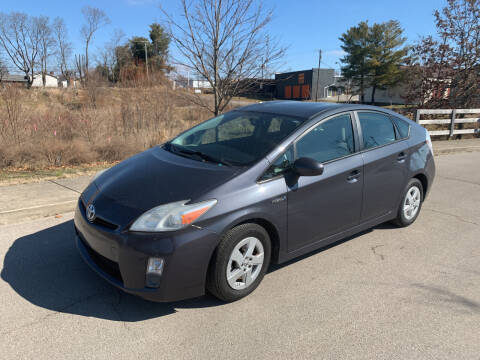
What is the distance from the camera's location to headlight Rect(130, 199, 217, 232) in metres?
2.89

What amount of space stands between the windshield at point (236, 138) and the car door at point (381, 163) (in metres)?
0.99

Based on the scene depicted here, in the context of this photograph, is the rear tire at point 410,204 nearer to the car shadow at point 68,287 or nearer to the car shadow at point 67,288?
the car shadow at point 68,287

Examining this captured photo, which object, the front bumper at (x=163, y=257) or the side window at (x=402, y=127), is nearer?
the front bumper at (x=163, y=257)

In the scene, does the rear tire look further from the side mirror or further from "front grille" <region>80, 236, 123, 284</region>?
"front grille" <region>80, 236, 123, 284</region>

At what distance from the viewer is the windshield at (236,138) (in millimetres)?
3654

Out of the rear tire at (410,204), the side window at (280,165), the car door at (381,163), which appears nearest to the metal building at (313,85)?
the rear tire at (410,204)

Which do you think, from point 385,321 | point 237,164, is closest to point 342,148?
point 237,164

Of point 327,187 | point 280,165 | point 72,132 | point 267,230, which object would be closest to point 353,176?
point 327,187

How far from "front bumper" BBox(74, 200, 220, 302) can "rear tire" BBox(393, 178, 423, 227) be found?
3.01 metres

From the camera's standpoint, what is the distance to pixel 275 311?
10.4 ft

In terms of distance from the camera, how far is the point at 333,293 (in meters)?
3.48

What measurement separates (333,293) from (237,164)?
57.8 inches

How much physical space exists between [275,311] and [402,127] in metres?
3.15

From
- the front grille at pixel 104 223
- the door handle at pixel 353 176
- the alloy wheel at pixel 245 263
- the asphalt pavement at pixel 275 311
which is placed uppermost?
the door handle at pixel 353 176
